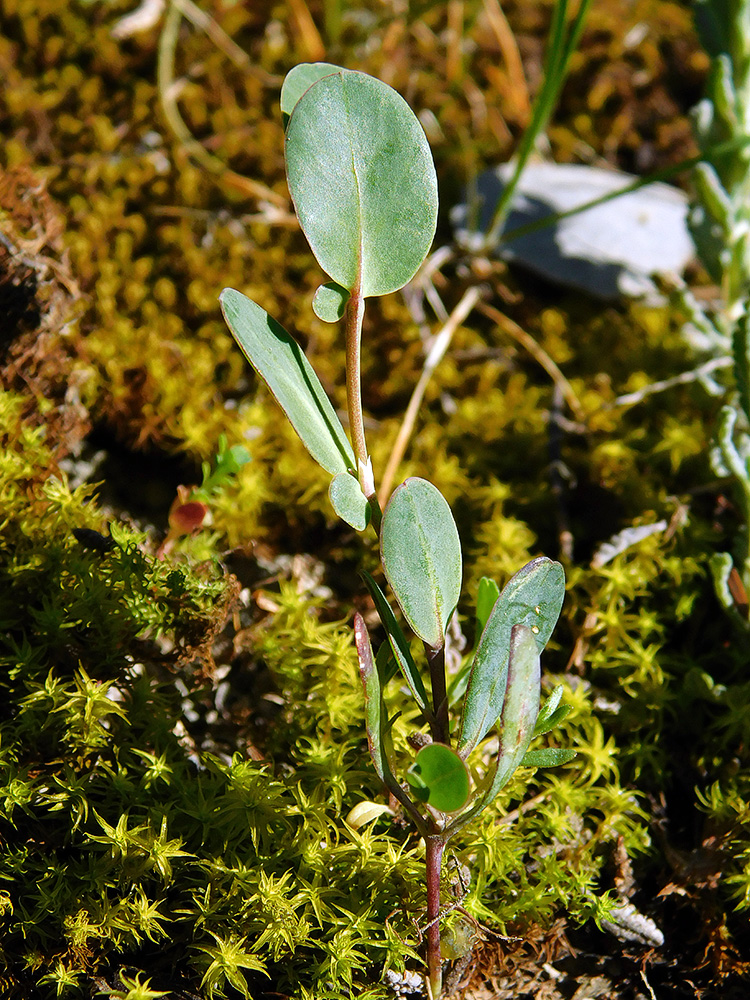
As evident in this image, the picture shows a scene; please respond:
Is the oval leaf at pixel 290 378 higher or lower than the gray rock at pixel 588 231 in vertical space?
higher

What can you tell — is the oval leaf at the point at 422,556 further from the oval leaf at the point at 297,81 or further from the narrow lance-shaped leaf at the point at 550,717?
the oval leaf at the point at 297,81

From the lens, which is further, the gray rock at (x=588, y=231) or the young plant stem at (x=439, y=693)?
the gray rock at (x=588, y=231)

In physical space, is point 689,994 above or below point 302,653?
below

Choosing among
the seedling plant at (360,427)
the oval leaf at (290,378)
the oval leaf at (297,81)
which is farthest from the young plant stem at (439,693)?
the oval leaf at (297,81)

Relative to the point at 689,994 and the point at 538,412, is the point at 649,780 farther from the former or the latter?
the point at 538,412

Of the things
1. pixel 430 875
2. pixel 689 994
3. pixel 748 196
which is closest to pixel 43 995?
pixel 430 875

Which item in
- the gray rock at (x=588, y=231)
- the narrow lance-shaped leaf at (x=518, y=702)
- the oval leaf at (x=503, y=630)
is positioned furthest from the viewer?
the gray rock at (x=588, y=231)

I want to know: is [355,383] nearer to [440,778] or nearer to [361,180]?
[361,180]
